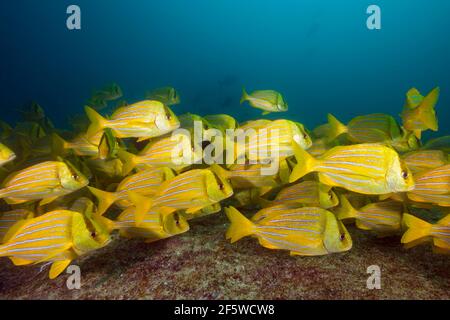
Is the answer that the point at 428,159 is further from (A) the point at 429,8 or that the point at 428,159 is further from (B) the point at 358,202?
(A) the point at 429,8

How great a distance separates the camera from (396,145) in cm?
443

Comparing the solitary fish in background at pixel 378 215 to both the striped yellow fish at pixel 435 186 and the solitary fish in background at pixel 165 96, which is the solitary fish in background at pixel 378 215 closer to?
the striped yellow fish at pixel 435 186

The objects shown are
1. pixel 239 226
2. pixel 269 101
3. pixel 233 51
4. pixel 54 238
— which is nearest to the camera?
pixel 54 238

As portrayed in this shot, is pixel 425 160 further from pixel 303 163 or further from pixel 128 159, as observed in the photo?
pixel 128 159

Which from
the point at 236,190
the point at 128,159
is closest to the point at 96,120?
the point at 128,159

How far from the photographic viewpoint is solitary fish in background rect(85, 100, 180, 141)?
350 centimetres

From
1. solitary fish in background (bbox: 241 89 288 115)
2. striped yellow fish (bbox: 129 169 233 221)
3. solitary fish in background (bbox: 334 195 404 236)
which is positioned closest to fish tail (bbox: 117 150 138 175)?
striped yellow fish (bbox: 129 169 233 221)

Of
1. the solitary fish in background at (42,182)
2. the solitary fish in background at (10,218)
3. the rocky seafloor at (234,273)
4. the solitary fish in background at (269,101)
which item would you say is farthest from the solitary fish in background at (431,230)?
the solitary fish in background at (10,218)

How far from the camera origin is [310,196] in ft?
11.8

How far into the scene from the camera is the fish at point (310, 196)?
3.40m

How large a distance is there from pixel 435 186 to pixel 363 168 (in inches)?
42.9

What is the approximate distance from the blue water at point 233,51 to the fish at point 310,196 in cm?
5266

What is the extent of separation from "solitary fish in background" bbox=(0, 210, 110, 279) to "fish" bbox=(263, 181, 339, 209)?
2260 millimetres

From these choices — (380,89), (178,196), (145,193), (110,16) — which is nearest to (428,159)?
(178,196)
